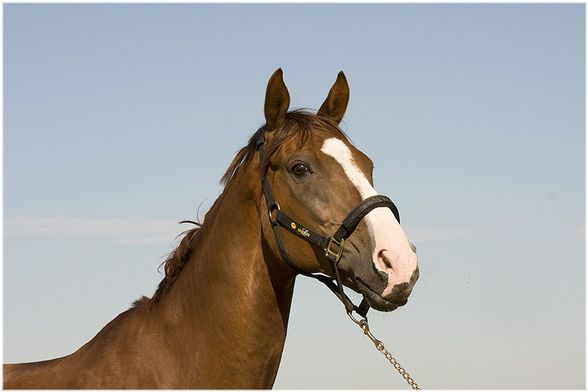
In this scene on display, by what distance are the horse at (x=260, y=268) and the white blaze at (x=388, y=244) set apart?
0.01m

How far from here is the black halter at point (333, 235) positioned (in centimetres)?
569

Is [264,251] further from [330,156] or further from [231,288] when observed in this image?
[330,156]

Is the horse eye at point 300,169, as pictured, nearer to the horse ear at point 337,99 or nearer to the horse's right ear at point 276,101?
the horse's right ear at point 276,101

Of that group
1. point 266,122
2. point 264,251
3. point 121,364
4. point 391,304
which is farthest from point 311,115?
point 121,364

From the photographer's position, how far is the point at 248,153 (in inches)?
262

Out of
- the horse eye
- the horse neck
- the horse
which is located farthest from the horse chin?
the horse eye

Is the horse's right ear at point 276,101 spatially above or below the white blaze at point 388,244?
above

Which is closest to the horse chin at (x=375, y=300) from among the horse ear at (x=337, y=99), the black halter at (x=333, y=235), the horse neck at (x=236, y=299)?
the black halter at (x=333, y=235)

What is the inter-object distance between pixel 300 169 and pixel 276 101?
76 cm

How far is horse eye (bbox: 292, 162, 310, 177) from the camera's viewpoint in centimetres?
607

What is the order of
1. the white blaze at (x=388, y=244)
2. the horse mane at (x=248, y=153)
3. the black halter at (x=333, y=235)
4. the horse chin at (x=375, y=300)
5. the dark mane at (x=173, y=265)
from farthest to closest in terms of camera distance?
1. the dark mane at (x=173, y=265)
2. the horse mane at (x=248, y=153)
3. the black halter at (x=333, y=235)
4. the horse chin at (x=375, y=300)
5. the white blaze at (x=388, y=244)

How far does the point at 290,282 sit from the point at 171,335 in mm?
1082

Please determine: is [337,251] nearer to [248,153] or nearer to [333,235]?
[333,235]

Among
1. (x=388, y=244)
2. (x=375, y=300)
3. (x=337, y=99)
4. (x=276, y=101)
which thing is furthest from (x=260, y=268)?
(x=337, y=99)
